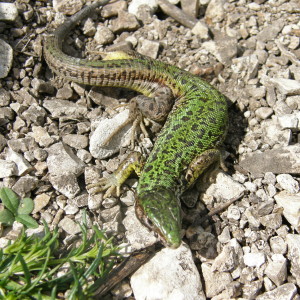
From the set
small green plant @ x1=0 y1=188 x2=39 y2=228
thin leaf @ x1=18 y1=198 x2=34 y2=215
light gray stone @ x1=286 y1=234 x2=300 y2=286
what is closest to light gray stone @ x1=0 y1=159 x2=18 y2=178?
small green plant @ x1=0 y1=188 x2=39 y2=228

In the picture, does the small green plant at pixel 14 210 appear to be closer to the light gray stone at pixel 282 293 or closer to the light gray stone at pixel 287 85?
the light gray stone at pixel 282 293

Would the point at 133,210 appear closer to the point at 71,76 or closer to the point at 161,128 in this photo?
the point at 161,128

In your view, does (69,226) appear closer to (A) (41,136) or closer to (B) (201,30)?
(A) (41,136)

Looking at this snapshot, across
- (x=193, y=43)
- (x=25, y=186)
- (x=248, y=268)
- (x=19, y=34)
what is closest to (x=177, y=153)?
(x=248, y=268)

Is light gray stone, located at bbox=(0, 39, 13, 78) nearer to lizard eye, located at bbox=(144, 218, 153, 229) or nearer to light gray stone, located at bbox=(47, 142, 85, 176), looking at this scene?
light gray stone, located at bbox=(47, 142, 85, 176)

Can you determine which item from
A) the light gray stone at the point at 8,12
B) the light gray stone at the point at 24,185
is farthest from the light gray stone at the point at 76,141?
the light gray stone at the point at 8,12

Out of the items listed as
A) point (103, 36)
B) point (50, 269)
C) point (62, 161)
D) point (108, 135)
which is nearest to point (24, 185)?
point (62, 161)
